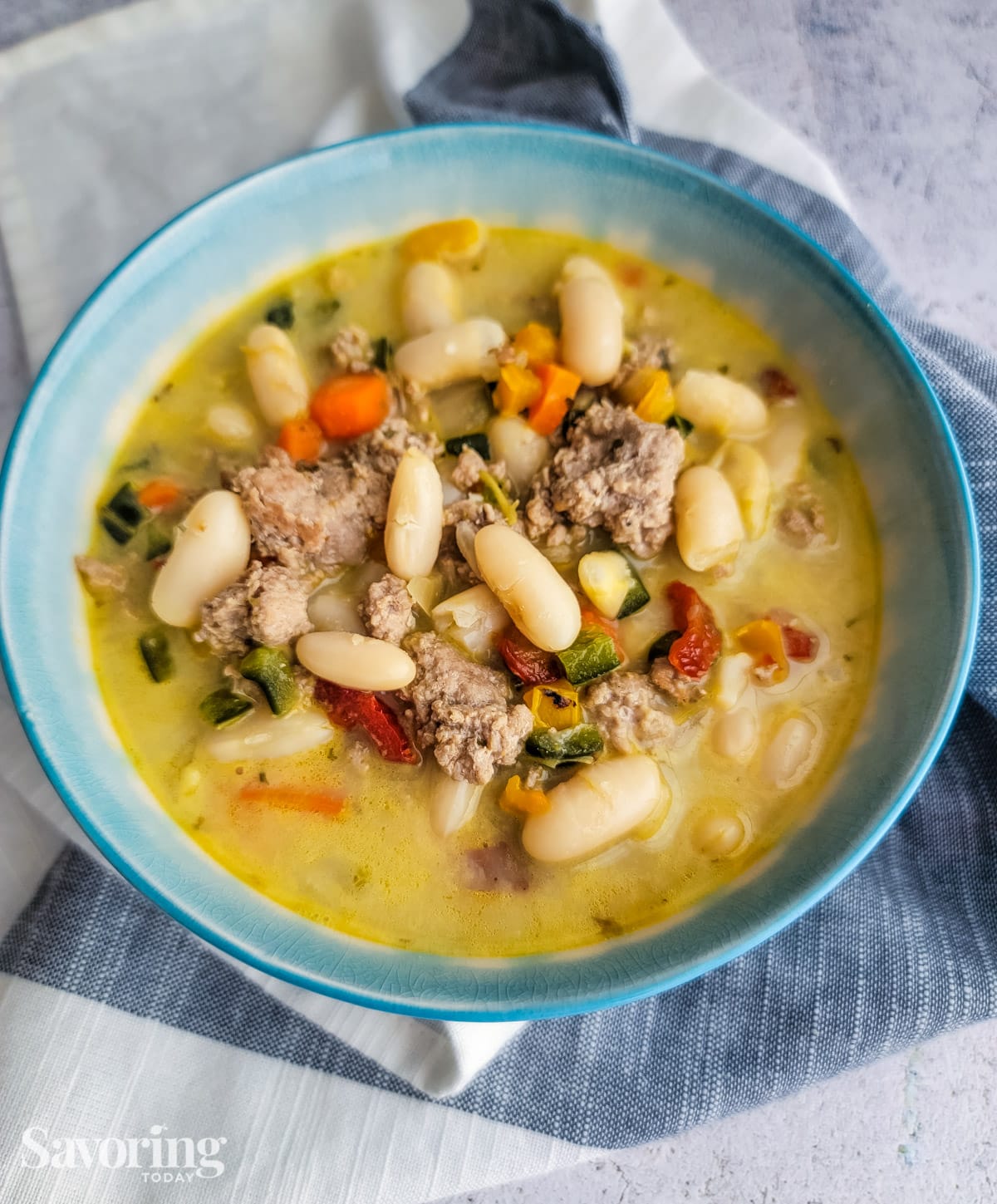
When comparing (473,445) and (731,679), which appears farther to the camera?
(473,445)

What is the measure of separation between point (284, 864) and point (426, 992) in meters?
0.43

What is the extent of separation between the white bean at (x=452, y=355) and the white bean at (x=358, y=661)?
0.66 meters

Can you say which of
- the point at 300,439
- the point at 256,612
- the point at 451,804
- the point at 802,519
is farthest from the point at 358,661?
the point at 802,519

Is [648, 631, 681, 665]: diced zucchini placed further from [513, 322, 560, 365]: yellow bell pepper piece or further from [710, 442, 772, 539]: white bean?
[513, 322, 560, 365]: yellow bell pepper piece

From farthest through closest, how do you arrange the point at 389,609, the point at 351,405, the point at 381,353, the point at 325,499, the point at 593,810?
the point at 381,353, the point at 351,405, the point at 325,499, the point at 389,609, the point at 593,810

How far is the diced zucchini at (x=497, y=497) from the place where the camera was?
2332mm

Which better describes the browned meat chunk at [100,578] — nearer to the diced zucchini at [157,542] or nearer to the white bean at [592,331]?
the diced zucchini at [157,542]

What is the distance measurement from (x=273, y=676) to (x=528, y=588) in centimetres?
58

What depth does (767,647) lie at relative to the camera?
229 centimetres

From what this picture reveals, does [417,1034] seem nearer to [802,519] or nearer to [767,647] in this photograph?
[767,647]

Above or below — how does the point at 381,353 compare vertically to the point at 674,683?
above

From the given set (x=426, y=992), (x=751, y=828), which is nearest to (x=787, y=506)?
(x=751, y=828)

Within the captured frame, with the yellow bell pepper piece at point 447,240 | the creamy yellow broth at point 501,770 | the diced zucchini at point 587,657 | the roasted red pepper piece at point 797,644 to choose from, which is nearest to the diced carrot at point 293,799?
the creamy yellow broth at point 501,770

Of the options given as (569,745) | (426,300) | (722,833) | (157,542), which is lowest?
(722,833)
